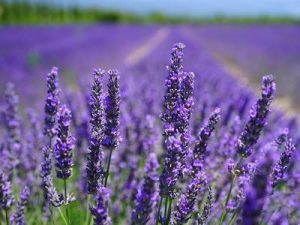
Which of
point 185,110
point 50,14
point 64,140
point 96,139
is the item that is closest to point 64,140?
point 64,140

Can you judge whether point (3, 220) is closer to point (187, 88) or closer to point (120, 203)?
point (120, 203)

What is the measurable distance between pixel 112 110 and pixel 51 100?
0.38m

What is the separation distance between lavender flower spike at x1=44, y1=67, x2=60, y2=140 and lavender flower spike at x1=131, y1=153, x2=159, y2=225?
75 cm

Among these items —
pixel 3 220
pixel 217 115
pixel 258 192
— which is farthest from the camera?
Result: pixel 3 220

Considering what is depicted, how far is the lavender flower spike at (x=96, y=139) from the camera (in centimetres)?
189

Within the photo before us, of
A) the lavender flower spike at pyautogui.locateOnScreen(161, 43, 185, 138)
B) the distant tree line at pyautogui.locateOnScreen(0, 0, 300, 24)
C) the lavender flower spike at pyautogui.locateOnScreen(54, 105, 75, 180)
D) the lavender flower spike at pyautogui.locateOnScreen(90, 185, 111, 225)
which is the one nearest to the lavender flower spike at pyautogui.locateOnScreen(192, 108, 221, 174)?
the lavender flower spike at pyautogui.locateOnScreen(161, 43, 185, 138)

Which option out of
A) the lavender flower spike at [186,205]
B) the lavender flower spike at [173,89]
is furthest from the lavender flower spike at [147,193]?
the lavender flower spike at [173,89]

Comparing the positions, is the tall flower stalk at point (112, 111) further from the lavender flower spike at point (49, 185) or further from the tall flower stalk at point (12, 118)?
the tall flower stalk at point (12, 118)

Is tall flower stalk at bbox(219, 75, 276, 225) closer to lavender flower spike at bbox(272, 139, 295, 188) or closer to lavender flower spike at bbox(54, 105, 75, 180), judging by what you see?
lavender flower spike at bbox(272, 139, 295, 188)

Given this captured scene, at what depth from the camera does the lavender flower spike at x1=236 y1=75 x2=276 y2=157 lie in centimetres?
171

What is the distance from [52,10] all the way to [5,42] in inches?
971

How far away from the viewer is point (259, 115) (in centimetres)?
175

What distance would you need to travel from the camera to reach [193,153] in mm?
2018

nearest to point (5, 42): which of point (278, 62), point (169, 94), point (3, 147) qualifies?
point (278, 62)
